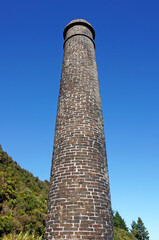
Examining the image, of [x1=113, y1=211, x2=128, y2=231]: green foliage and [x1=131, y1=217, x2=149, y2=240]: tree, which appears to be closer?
[x1=113, y1=211, x2=128, y2=231]: green foliage

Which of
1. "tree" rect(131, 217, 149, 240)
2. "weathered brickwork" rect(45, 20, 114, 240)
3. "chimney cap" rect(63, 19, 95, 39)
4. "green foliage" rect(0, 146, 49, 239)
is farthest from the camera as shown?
"tree" rect(131, 217, 149, 240)

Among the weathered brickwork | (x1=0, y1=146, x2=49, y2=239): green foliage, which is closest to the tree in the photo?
(x1=0, y1=146, x2=49, y2=239): green foliage

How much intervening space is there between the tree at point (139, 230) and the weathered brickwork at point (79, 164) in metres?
80.6

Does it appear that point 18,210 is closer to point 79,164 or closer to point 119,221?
Result: point 79,164

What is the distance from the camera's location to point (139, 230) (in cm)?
7244

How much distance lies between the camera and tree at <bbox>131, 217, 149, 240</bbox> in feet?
228

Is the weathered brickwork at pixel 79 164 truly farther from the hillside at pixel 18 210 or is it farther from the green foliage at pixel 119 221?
the green foliage at pixel 119 221

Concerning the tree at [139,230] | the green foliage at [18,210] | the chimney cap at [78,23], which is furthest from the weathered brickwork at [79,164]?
the tree at [139,230]

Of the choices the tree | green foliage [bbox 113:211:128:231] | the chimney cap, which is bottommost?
the tree

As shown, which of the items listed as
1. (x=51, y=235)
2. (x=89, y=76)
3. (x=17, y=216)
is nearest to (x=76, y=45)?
(x=89, y=76)

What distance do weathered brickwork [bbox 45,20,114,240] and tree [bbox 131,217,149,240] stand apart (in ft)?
265

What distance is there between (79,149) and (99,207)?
1421 mm

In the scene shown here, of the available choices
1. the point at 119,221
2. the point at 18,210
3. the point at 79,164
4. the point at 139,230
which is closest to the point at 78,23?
the point at 79,164

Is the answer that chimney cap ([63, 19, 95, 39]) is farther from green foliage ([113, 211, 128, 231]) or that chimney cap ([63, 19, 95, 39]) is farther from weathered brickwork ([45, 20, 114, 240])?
green foliage ([113, 211, 128, 231])
